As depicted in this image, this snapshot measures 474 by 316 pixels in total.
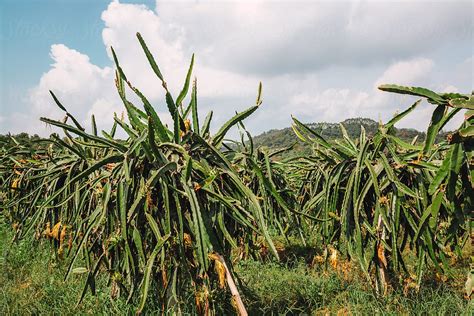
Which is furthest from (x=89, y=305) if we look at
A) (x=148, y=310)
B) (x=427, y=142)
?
(x=427, y=142)

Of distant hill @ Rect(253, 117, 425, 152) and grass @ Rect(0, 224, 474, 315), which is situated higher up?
distant hill @ Rect(253, 117, 425, 152)

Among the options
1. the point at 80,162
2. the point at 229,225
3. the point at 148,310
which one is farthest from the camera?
the point at 80,162

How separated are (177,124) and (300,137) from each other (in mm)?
1461

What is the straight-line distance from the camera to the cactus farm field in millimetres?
1640

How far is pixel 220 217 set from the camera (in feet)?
6.04

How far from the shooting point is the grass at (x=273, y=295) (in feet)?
9.28

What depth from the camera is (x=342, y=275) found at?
3969 mm

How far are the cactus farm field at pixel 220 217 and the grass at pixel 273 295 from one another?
18 millimetres

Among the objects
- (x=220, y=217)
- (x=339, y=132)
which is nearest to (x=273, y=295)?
(x=220, y=217)

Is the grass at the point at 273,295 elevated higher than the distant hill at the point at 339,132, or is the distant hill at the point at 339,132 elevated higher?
the distant hill at the point at 339,132

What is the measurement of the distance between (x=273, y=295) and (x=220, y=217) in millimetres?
1717

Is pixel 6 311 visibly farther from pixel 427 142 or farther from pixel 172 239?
pixel 427 142

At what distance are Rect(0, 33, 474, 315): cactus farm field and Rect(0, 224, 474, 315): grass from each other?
0.06 ft

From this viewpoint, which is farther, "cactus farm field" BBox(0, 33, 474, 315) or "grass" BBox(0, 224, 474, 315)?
"grass" BBox(0, 224, 474, 315)
